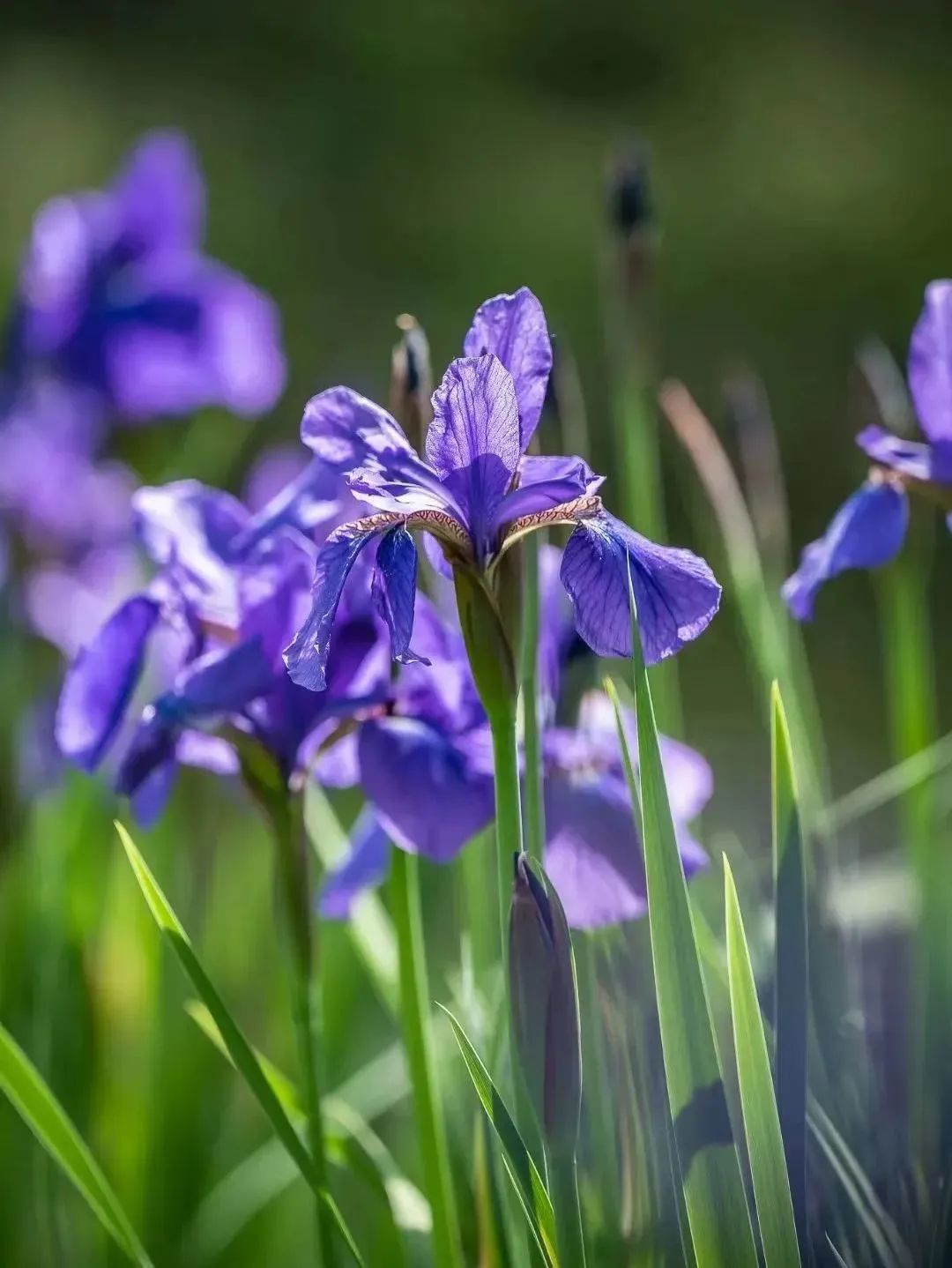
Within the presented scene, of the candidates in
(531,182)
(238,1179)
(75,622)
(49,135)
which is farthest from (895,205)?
(238,1179)

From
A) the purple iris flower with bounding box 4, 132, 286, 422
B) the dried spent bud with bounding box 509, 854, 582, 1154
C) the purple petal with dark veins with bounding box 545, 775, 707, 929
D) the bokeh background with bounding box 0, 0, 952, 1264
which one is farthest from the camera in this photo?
the bokeh background with bounding box 0, 0, 952, 1264

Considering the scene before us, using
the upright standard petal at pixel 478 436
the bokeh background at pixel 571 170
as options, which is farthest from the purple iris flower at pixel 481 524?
the bokeh background at pixel 571 170

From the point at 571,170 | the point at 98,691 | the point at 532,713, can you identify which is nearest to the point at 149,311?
the point at 98,691

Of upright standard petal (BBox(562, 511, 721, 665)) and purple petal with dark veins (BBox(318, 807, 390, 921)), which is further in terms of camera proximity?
purple petal with dark veins (BBox(318, 807, 390, 921))

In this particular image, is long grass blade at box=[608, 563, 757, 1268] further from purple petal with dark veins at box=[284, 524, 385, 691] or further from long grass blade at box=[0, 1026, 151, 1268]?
long grass blade at box=[0, 1026, 151, 1268]

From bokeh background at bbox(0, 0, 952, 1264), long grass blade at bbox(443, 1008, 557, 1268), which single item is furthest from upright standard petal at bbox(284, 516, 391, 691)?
bokeh background at bbox(0, 0, 952, 1264)

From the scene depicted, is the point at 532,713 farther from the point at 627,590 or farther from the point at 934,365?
the point at 934,365

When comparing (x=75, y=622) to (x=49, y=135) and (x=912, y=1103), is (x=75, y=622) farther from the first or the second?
(x=49, y=135)
